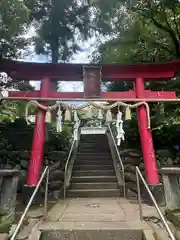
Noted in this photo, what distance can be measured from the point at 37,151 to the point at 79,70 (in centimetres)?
275

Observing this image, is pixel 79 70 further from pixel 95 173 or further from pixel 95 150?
pixel 95 150

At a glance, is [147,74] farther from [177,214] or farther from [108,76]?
[177,214]

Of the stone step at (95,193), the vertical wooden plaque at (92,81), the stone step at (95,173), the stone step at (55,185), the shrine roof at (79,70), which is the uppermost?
the shrine roof at (79,70)

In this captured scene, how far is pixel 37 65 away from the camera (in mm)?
6445

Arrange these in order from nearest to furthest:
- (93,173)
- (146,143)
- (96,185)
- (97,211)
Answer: (97,211) < (146,143) < (96,185) < (93,173)

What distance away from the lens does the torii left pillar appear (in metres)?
5.82

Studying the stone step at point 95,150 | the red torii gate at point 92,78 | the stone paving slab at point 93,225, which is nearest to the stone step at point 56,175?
the red torii gate at point 92,78

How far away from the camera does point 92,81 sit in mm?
6504

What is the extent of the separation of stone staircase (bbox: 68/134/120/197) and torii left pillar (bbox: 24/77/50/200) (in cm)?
163

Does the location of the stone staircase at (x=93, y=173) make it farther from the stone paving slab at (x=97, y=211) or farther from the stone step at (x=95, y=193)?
the stone paving slab at (x=97, y=211)

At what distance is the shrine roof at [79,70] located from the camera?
6.48 m

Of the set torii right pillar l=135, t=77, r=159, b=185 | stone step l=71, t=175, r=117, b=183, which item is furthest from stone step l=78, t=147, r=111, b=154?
torii right pillar l=135, t=77, r=159, b=185

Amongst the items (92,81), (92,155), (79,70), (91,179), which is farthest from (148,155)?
(92,155)

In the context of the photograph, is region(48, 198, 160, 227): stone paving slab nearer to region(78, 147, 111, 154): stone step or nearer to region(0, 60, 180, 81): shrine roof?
region(78, 147, 111, 154): stone step
